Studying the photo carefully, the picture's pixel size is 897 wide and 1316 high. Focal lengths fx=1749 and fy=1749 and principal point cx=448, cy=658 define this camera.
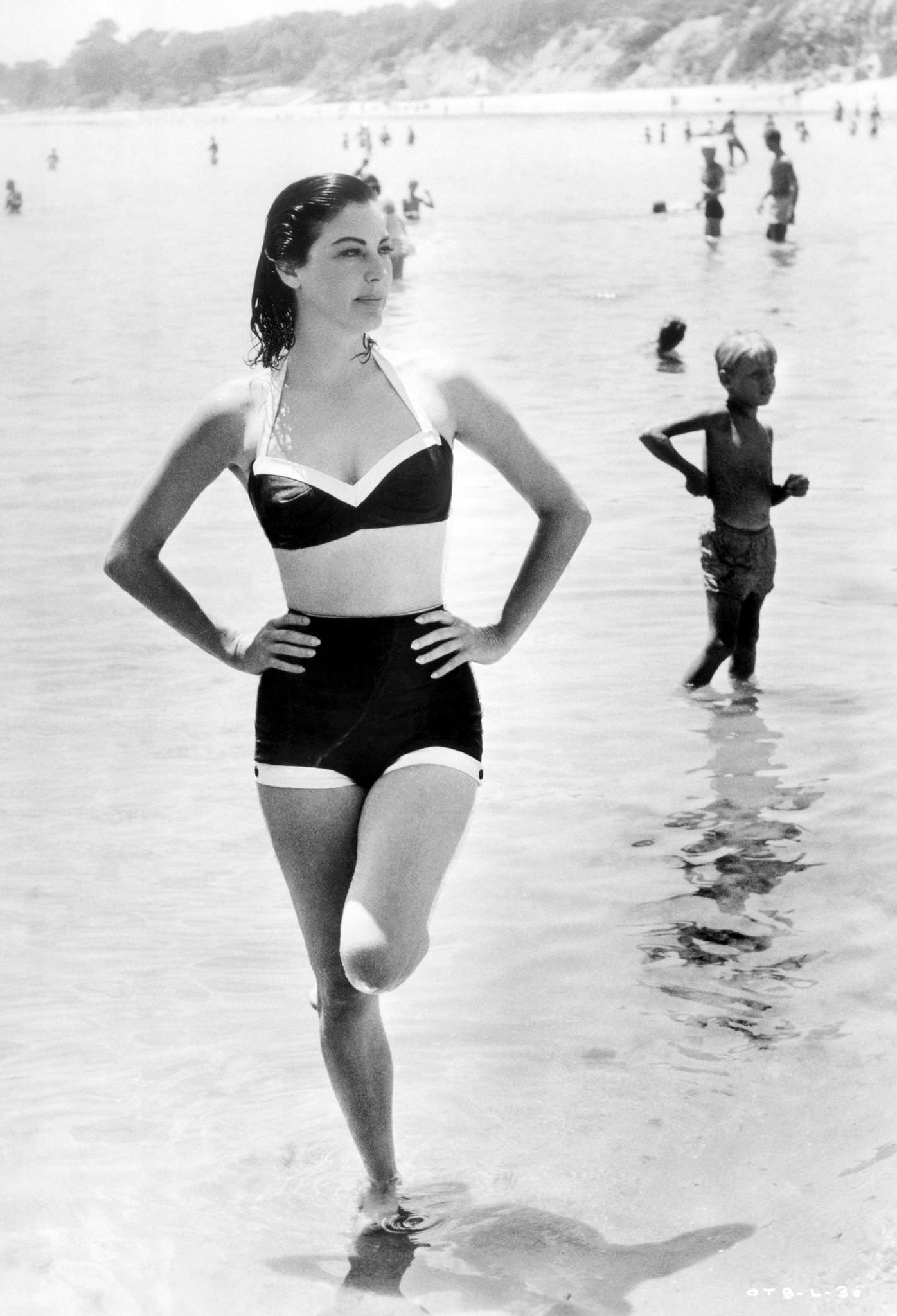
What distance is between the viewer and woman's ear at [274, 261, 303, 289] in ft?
9.00

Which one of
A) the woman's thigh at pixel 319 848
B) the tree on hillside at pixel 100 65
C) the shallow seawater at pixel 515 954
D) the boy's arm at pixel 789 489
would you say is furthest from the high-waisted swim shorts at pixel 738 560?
the tree on hillside at pixel 100 65

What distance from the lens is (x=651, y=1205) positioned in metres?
3.14

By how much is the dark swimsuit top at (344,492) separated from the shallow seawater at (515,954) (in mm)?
1284

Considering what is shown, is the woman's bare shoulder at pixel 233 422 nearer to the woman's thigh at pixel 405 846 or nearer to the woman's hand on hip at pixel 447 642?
the woman's hand on hip at pixel 447 642

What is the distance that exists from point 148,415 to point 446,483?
10661 millimetres

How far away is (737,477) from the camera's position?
5707mm

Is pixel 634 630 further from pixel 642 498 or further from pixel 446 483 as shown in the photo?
pixel 446 483

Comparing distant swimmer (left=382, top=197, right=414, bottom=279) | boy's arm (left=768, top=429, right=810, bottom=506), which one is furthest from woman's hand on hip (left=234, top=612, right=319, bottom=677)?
distant swimmer (left=382, top=197, right=414, bottom=279)

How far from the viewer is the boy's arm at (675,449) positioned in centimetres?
560

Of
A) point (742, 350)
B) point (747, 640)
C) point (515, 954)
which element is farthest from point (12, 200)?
point (515, 954)

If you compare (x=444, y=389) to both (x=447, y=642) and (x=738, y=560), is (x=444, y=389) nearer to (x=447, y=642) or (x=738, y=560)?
(x=447, y=642)

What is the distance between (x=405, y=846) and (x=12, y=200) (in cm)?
3815

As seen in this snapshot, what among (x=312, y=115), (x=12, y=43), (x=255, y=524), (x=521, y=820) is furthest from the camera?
(x=312, y=115)

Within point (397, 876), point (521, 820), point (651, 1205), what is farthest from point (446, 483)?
point (521, 820)
